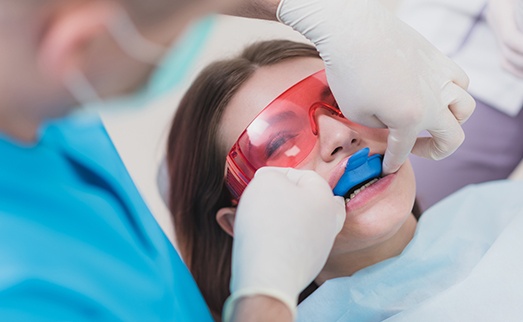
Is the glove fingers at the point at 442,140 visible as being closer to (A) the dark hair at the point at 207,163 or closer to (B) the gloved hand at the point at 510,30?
(A) the dark hair at the point at 207,163

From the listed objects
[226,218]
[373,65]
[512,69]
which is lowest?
[226,218]

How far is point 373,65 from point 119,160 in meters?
0.43

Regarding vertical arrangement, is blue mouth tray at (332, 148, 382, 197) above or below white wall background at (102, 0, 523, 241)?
above

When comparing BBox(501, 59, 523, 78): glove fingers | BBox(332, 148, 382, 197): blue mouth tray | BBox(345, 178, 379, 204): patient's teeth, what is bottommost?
BBox(345, 178, 379, 204): patient's teeth

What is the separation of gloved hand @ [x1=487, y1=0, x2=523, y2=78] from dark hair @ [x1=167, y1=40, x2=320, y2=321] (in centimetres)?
63

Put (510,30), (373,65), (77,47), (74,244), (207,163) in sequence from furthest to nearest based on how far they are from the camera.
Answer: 1. (510,30)
2. (207,163)
3. (373,65)
4. (74,244)
5. (77,47)

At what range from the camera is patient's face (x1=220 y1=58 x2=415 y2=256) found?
1.11m

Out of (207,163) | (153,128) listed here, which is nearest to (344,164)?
(207,163)

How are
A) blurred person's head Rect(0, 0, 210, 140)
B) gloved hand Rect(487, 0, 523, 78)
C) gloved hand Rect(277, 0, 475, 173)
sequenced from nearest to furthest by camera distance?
blurred person's head Rect(0, 0, 210, 140), gloved hand Rect(277, 0, 475, 173), gloved hand Rect(487, 0, 523, 78)

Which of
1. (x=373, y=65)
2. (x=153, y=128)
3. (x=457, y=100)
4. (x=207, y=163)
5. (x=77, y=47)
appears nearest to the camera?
(x=77, y=47)

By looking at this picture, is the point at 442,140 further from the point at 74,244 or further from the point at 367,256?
the point at 74,244

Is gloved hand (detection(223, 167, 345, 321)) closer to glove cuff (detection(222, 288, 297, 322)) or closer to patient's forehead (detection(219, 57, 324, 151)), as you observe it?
glove cuff (detection(222, 288, 297, 322))

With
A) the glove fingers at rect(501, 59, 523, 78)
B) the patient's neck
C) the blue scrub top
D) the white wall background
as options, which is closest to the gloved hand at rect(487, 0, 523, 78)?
the glove fingers at rect(501, 59, 523, 78)

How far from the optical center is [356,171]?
1.10m
